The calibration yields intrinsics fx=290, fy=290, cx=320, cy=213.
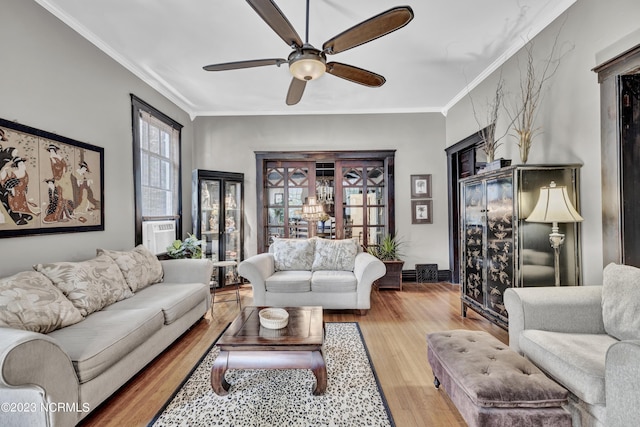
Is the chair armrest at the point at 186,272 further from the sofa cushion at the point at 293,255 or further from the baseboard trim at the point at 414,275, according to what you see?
the baseboard trim at the point at 414,275

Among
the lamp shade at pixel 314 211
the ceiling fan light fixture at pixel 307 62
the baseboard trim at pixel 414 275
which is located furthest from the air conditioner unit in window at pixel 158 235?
the baseboard trim at pixel 414 275

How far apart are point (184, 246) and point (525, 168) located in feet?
13.4

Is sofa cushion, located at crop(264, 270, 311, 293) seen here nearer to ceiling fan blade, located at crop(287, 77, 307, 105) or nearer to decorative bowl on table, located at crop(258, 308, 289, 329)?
decorative bowl on table, located at crop(258, 308, 289, 329)

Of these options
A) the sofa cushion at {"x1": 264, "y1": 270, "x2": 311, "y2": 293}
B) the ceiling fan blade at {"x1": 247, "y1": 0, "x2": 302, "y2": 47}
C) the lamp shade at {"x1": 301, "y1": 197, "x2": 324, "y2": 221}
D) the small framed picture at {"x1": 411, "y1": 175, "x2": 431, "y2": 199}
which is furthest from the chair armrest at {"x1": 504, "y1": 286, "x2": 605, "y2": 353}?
the small framed picture at {"x1": 411, "y1": 175, "x2": 431, "y2": 199}

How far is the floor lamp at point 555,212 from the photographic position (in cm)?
216

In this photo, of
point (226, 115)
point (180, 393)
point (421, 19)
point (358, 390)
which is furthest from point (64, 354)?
point (226, 115)

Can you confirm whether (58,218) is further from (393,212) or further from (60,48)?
(393,212)

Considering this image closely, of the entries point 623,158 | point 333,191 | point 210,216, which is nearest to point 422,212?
point 333,191

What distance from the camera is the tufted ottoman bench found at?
55.6 inches

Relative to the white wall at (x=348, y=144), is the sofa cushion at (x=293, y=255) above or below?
below

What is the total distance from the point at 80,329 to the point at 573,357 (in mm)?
2990

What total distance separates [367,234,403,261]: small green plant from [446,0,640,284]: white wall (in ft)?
7.98

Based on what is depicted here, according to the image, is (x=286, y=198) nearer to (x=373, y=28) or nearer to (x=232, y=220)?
(x=232, y=220)

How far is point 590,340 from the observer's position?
1.75 metres
